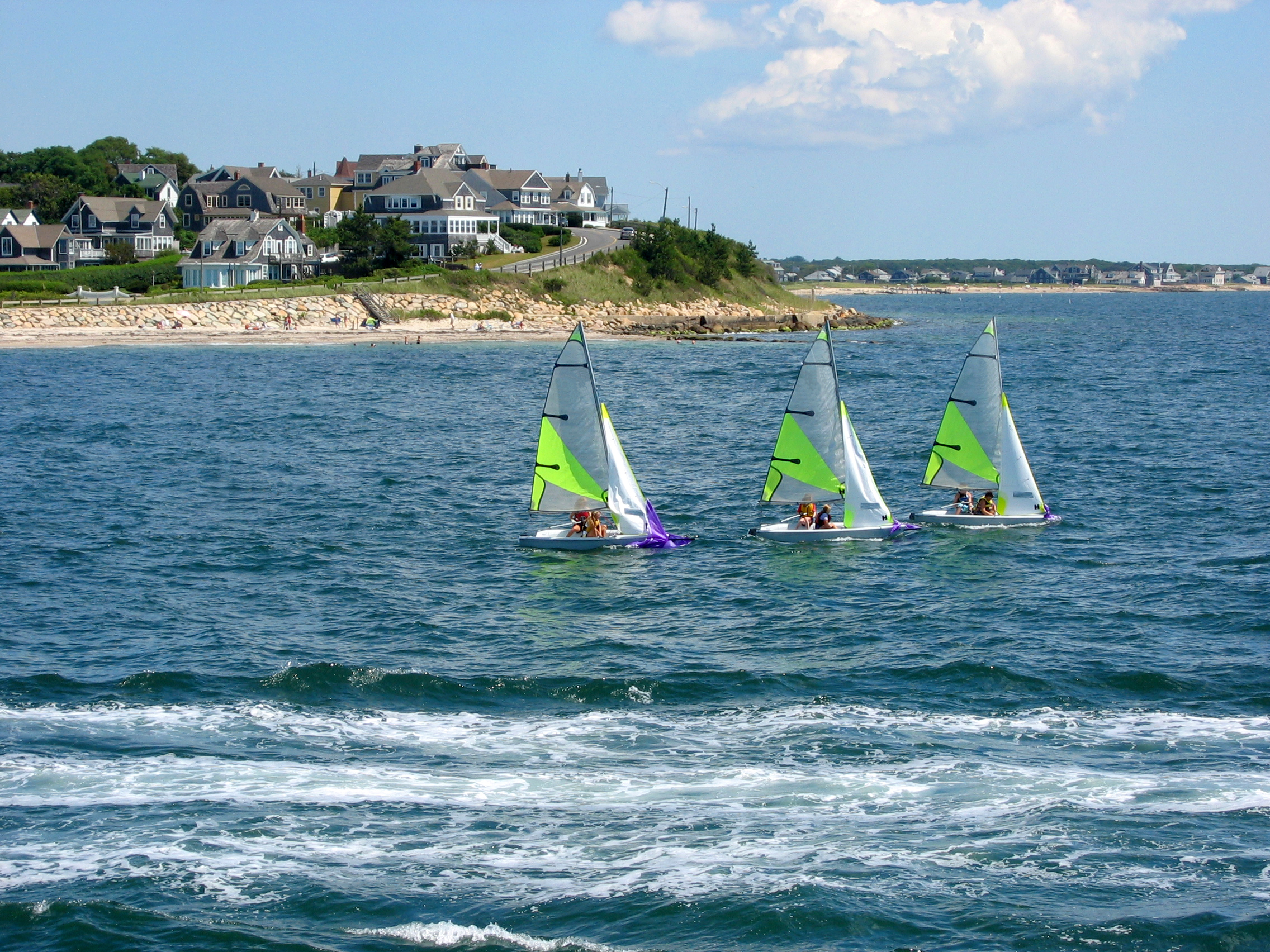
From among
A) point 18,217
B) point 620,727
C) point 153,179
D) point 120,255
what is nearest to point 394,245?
point 120,255

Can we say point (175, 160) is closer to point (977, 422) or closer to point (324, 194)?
point (324, 194)

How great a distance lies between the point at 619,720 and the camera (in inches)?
922

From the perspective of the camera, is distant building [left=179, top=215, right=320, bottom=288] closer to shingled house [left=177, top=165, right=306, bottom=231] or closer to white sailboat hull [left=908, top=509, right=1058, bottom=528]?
shingled house [left=177, top=165, right=306, bottom=231]

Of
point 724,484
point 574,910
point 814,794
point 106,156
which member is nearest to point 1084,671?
point 814,794

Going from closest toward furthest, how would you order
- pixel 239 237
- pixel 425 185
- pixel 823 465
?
pixel 823 465 → pixel 239 237 → pixel 425 185

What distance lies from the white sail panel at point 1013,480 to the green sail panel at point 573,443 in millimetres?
12294

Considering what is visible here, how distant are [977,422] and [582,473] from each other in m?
12.2

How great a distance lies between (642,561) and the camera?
113 ft

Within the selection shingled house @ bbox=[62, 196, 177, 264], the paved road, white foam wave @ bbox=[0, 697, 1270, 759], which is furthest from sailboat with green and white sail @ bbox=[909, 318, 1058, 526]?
shingled house @ bbox=[62, 196, 177, 264]

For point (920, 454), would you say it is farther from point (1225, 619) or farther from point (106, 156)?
point (106, 156)

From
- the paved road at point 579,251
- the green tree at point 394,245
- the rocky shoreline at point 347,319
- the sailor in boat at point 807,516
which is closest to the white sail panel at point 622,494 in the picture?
the sailor in boat at point 807,516

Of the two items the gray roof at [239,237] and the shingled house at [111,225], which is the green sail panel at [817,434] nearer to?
the gray roof at [239,237]

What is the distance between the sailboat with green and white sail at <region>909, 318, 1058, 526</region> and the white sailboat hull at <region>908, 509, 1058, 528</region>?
0.06 ft

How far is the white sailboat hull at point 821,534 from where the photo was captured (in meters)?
35.8
